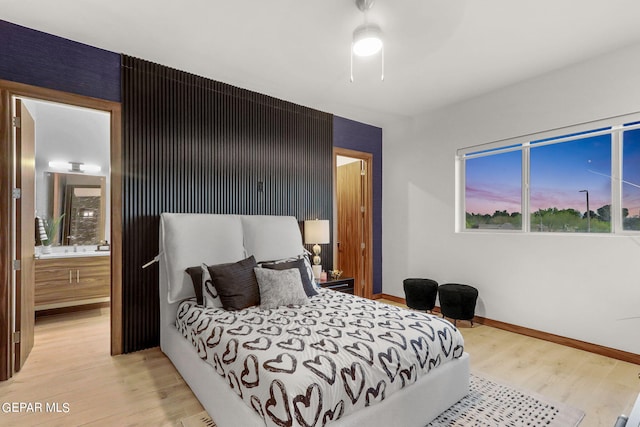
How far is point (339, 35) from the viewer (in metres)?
2.57

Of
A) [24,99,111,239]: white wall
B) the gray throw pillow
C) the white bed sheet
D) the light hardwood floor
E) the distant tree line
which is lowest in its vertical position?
the light hardwood floor

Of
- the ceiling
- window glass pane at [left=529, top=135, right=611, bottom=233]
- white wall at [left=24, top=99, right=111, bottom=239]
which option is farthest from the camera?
white wall at [left=24, top=99, right=111, bottom=239]

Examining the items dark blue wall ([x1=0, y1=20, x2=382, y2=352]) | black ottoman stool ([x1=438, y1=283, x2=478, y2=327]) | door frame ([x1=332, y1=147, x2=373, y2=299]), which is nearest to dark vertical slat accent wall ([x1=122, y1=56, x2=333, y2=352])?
dark blue wall ([x1=0, y1=20, x2=382, y2=352])

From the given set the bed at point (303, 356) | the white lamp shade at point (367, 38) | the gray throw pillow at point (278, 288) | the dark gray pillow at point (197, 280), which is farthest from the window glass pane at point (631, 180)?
the dark gray pillow at point (197, 280)

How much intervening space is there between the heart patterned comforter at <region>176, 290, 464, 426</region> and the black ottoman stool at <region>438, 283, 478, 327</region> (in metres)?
1.54

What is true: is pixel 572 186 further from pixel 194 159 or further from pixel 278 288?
pixel 194 159

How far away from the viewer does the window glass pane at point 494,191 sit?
12.0ft

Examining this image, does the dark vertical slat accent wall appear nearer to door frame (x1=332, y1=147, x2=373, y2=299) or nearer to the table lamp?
the table lamp

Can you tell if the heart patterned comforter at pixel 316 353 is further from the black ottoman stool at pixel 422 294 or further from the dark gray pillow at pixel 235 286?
the black ottoman stool at pixel 422 294

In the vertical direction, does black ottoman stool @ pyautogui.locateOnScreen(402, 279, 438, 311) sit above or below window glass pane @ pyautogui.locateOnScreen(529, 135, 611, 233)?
below

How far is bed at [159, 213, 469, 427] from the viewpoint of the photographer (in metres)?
1.46

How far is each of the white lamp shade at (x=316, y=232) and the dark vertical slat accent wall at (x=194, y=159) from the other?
0.25 meters

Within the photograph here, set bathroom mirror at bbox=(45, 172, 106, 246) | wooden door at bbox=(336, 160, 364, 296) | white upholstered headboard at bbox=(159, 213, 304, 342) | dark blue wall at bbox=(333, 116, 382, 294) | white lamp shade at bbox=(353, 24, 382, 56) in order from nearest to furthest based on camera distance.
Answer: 1. white lamp shade at bbox=(353, 24, 382, 56)
2. white upholstered headboard at bbox=(159, 213, 304, 342)
3. bathroom mirror at bbox=(45, 172, 106, 246)
4. dark blue wall at bbox=(333, 116, 382, 294)
5. wooden door at bbox=(336, 160, 364, 296)

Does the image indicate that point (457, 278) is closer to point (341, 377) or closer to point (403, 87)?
point (403, 87)
